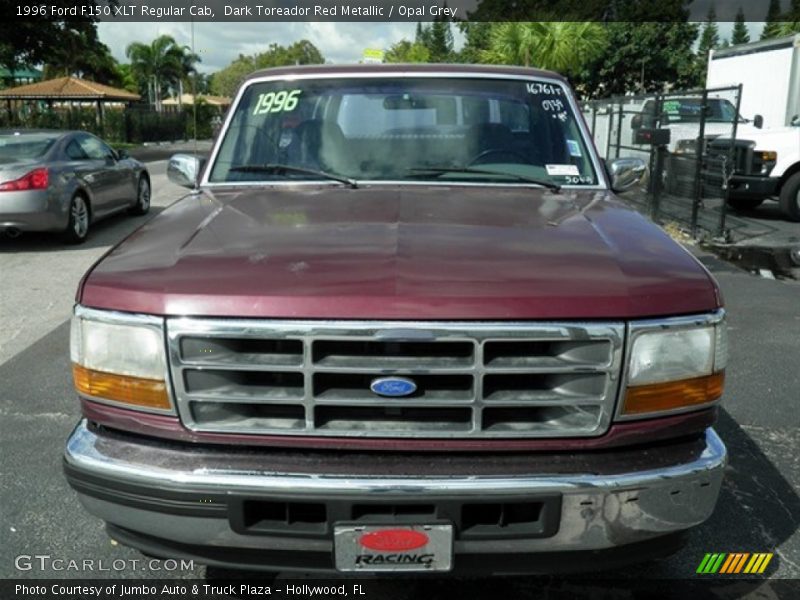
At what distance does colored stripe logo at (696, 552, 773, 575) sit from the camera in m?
2.94

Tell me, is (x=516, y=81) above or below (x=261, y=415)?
above

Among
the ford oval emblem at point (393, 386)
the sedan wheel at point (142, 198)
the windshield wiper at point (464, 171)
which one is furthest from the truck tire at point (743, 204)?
the ford oval emblem at point (393, 386)

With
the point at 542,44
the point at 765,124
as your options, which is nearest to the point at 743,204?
the point at 765,124

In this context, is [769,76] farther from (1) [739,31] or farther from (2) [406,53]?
(1) [739,31]

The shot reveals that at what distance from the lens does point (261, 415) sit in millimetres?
2209

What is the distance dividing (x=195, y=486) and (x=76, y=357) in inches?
23.9

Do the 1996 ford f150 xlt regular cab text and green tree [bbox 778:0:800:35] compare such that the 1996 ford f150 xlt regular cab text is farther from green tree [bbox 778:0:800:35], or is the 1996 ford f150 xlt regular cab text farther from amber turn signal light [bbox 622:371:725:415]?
green tree [bbox 778:0:800:35]

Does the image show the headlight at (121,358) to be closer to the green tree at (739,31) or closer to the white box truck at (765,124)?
the white box truck at (765,124)

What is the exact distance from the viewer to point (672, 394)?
224 centimetres

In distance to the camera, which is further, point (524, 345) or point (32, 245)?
point (32, 245)

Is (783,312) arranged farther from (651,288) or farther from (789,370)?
(651,288)

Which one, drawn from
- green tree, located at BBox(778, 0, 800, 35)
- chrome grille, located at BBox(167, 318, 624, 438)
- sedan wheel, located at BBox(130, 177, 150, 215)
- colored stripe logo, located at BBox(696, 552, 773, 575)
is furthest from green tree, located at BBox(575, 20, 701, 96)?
chrome grille, located at BBox(167, 318, 624, 438)

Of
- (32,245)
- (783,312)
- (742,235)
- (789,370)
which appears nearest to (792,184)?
(742,235)

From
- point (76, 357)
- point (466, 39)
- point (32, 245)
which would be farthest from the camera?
point (466, 39)
